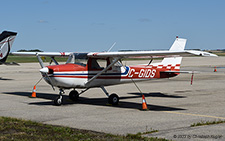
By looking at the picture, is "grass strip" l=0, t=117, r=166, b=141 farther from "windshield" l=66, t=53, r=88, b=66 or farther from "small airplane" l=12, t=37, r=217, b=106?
"windshield" l=66, t=53, r=88, b=66

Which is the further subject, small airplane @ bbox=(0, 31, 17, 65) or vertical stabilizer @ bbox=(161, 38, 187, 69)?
small airplane @ bbox=(0, 31, 17, 65)

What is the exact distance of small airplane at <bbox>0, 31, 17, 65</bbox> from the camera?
2617 centimetres

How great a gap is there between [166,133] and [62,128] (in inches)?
103

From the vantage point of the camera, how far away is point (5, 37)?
26.2 metres

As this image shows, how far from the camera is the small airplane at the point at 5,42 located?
26172 millimetres

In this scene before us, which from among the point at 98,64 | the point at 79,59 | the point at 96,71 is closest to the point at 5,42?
the point at 79,59

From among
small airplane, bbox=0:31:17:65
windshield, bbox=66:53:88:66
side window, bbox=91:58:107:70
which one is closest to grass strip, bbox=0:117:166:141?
windshield, bbox=66:53:88:66

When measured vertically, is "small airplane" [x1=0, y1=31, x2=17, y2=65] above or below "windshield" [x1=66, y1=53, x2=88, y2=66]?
above

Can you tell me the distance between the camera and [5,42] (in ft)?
86.2

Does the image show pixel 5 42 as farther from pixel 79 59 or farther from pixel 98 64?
pixel 98 64

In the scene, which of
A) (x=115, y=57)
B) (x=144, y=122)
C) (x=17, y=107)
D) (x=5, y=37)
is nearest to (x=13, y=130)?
(x=144, y=122)

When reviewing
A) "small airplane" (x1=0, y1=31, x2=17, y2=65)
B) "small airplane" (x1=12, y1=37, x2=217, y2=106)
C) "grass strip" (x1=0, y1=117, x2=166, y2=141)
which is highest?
"small airplane" (x1=0, y1=31, x2=17, y2=65)

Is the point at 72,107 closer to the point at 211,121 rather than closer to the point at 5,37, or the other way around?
the point at 211,121

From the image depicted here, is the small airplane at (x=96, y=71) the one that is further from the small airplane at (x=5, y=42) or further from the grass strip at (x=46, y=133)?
the small airplane at (x=5, y=42)
